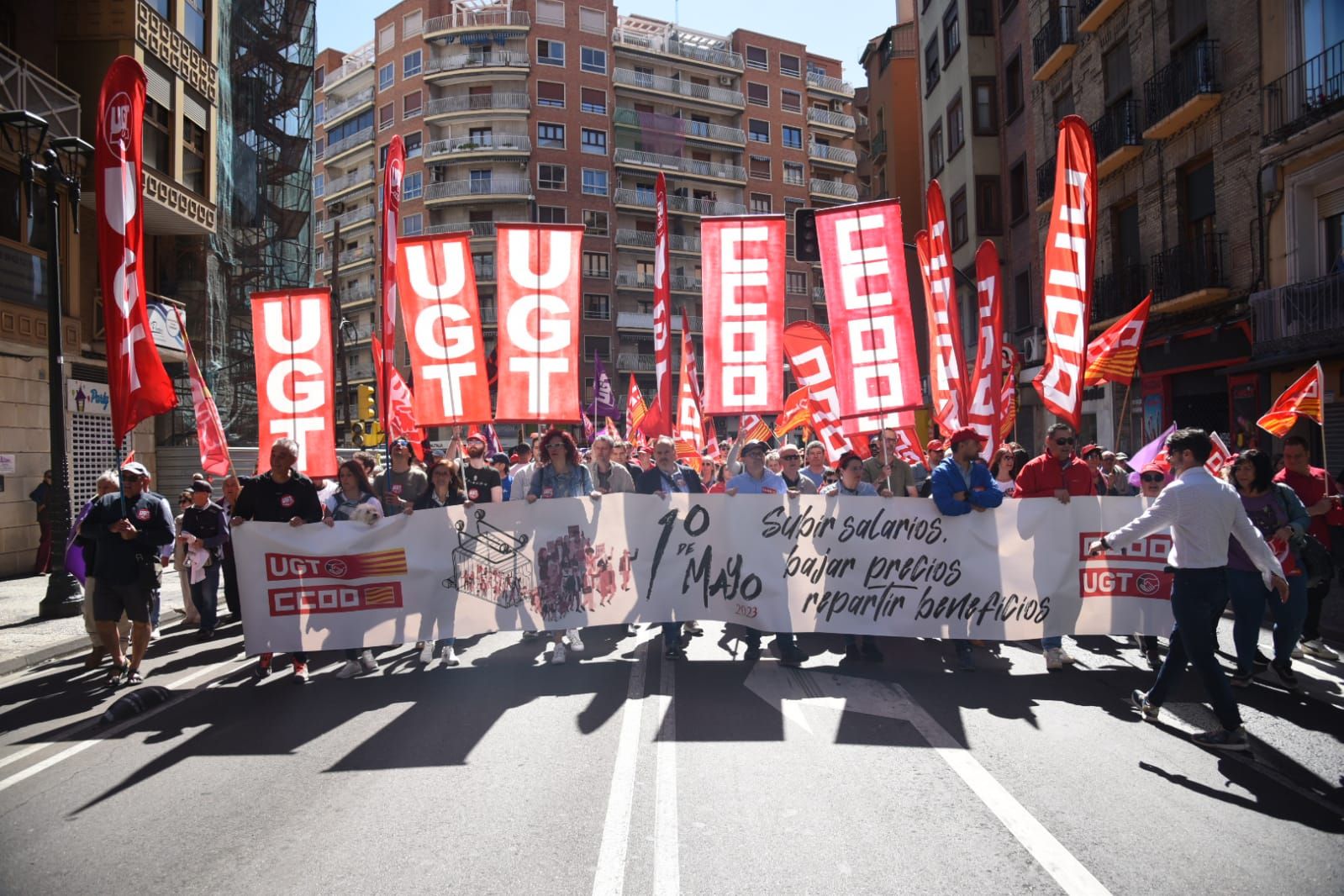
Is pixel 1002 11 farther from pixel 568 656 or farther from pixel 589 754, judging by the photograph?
pixel 589 754

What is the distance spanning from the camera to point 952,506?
7.09 meters

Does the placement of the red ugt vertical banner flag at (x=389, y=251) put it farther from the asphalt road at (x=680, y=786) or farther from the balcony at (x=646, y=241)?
the balcony at (x=646, y=241)

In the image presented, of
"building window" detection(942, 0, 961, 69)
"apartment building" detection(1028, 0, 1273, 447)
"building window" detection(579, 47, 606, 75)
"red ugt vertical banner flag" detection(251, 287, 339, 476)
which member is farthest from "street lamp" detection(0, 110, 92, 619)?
"building window" detection(579, 47, 606, 75)

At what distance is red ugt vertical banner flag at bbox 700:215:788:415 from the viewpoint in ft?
30.5

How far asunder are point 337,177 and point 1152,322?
61.3 meters

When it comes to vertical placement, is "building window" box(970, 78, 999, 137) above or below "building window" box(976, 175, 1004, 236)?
above

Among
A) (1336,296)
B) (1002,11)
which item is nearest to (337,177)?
(1002,11)

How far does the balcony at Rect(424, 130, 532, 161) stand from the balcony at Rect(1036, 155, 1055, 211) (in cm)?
3746

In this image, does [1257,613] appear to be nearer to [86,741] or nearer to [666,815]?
[666,815]

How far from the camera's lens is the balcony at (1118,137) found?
19.8m

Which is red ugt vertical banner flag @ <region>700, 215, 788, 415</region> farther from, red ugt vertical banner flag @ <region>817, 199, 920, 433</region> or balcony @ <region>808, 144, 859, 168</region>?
balcony @ <region>808, 144, 859, 168</region>

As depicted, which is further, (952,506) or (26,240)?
(26,240)

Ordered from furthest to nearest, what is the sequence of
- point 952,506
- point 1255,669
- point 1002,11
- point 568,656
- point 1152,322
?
point 1002,11 → point 1152,322 → point 568,656 → point 952,506 → point 1255,669

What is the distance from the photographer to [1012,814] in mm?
4074
